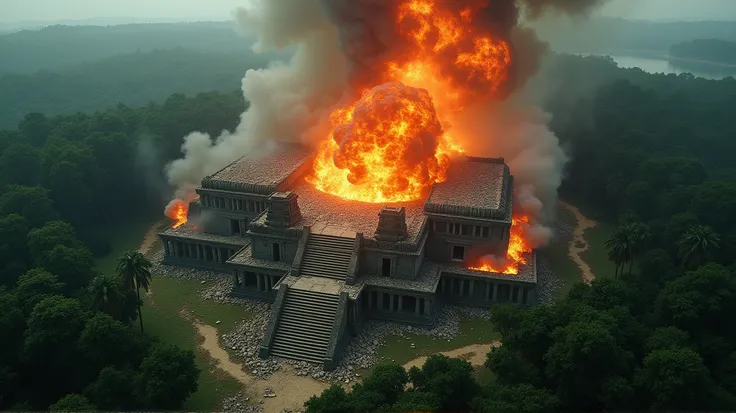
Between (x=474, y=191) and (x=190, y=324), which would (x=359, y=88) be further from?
(x=190, y=324)

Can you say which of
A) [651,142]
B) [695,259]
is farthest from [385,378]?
[651,142]

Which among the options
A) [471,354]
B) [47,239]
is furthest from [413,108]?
[47,239]

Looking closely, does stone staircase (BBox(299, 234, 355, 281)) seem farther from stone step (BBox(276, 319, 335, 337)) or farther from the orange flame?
the orange flame

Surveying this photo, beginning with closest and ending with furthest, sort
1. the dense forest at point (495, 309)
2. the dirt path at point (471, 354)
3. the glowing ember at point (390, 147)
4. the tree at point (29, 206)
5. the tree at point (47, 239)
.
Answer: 1. the dense forest at point (495, 309)
2. the dirt path at point (471, 354)
3. the tree at point (47, 239)
4. the tree at point (29, 206)
5. the glowing ember at point (390, 147)

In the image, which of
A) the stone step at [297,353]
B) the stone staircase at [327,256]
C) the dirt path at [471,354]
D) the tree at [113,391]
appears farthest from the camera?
the stone staircase at [327,256]

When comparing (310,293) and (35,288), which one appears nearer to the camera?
(35,288)

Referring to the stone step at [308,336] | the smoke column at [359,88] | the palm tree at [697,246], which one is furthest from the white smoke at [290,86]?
the palm tree at [697,246]

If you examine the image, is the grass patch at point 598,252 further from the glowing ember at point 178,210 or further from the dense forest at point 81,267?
the glowing ember at point 178,210

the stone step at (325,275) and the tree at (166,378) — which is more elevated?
the stone step at (325,275)
